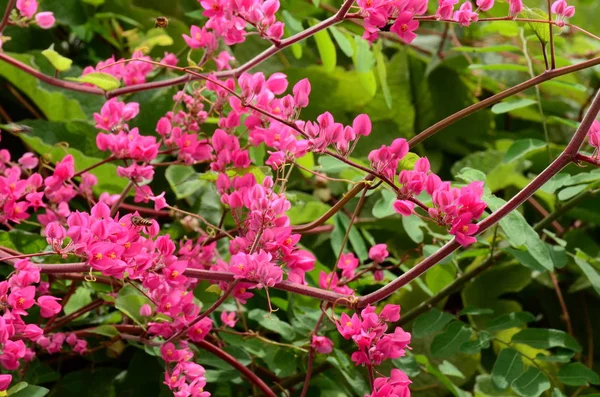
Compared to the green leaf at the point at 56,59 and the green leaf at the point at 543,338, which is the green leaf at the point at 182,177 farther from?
the green leaf at the point at 543,338

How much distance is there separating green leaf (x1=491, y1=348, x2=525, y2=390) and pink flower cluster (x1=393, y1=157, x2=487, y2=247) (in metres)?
0.22

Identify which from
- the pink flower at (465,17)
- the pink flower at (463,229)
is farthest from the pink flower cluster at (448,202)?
the pink flower at (465,17)

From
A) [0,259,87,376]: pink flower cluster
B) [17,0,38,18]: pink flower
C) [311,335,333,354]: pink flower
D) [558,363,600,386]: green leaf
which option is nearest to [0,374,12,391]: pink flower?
[0,259,87,376]: pink flower cluster

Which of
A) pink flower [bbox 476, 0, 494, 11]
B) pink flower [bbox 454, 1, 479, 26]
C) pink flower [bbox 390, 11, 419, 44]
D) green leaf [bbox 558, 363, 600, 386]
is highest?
pink flower [bbox 476, 0, 494, 11]

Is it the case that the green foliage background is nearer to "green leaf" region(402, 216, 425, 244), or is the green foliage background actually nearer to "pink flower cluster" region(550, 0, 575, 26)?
"green leaf" region(402, 216, 425, 244)

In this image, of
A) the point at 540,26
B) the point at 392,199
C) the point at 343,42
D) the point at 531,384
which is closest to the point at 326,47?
the point at 343,42

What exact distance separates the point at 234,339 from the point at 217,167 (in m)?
0.16

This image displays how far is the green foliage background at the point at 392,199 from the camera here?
648mm

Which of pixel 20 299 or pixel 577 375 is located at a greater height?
pixel 20 299

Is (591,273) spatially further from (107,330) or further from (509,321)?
(107,330)

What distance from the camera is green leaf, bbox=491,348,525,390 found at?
24.2 inches

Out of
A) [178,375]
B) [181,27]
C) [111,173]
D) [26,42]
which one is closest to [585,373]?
[178,375]

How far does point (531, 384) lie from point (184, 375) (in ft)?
0.91

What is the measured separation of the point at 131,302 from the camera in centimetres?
57
